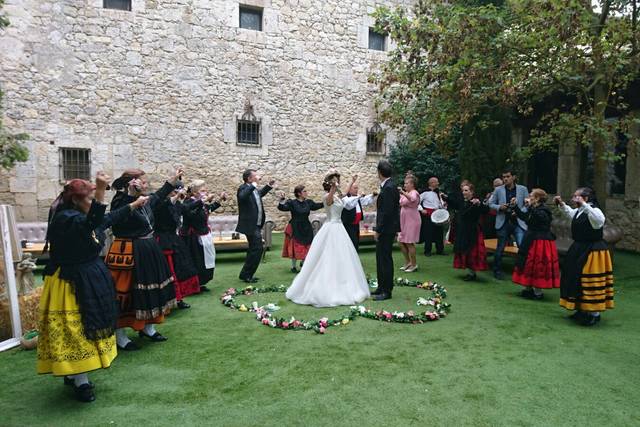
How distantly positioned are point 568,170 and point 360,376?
10.2 meters

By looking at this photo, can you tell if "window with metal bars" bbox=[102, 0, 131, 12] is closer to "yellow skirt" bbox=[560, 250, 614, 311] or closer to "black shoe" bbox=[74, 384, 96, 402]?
"black shoe" bbox=[74, 384, 96, 402]

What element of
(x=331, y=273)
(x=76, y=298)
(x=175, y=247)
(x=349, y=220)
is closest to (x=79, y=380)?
(x=76, y=298)

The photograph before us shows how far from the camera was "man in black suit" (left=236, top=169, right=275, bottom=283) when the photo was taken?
7293 millimetres

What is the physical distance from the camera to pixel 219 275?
26.6ft

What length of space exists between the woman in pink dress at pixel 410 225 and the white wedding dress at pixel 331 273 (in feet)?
7.72

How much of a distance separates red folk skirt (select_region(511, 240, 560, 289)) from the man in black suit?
402cm

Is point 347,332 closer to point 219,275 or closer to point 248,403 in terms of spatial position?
point 248,403

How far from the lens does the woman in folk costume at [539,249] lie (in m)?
6.28

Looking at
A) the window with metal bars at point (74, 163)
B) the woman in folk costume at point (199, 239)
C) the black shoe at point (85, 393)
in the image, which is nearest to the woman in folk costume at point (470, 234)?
the woman in folk costume at point (199, 239)

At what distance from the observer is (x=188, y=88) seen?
11.9m

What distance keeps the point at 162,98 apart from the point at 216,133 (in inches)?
63.4

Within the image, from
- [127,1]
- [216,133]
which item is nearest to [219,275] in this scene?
[216,133]

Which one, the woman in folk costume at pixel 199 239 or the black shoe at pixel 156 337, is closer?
the black shoe at pixel 156 337

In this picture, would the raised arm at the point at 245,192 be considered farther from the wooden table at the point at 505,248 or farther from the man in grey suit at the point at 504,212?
the wooden table at the point at 505,248
